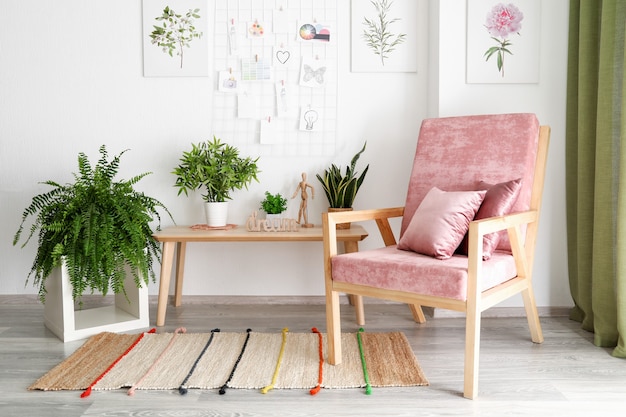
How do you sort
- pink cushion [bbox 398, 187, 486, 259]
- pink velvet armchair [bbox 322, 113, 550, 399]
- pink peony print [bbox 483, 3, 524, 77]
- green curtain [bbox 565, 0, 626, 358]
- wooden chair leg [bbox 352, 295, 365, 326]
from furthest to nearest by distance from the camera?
pink peony print [bbox 483, 3, 524, 77]
wooden chair leg [bbox 352, 295, 365, 326]
green curtain [bbox 565, 0, 626, 358]
pink cushion [bbox 398, 187, 486, 259]
pink velvet armchair [bbox 322, 113, 550, 399]

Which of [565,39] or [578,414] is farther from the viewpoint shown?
[565,39]

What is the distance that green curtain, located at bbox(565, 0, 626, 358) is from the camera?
2.28 metres

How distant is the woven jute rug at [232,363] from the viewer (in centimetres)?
199

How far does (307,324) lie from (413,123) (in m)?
1.30

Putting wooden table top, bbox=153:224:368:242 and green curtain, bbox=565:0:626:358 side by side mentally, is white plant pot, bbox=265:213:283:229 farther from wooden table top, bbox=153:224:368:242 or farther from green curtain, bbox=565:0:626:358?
green curtain, bbox=565:0:626:358

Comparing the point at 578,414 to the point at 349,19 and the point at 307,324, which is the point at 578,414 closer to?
the point at 307,324

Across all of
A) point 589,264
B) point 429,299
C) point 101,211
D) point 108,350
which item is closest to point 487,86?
point 589,264

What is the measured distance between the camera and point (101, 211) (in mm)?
2561

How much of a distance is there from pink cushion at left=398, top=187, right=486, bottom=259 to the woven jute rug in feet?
1.55

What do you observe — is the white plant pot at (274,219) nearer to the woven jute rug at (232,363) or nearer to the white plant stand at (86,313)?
the woven jute rug at (232,363)

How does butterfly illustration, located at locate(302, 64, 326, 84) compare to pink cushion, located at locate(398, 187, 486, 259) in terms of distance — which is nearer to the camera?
pink cushion, located at locate(398, 187, 486, 259)

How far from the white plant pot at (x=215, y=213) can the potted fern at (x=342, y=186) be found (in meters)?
0.57

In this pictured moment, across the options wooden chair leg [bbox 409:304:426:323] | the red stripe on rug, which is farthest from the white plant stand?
wooden chair leg [bbox 409:304:426:323]

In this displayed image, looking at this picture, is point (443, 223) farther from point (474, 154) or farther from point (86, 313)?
point (86, 313)
